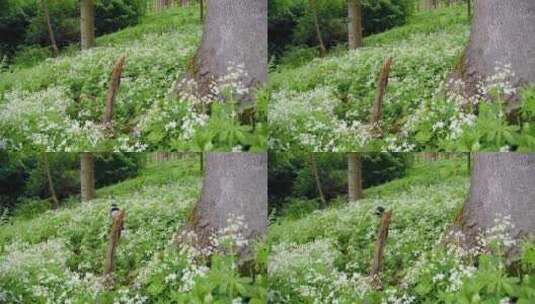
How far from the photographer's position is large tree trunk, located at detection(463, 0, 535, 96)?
18.6ft

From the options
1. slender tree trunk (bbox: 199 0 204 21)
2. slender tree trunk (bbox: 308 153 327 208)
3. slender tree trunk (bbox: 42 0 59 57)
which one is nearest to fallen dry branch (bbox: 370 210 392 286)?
slender tree trunk (bbox: 308 153 327 208)

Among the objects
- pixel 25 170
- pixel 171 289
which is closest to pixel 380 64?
pixel 171 289

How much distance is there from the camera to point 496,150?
5.70 meters

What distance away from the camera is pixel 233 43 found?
5871mm

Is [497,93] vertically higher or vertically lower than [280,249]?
higher

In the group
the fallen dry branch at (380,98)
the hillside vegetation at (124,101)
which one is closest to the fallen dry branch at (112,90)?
the hillside vegetation at (124,101)

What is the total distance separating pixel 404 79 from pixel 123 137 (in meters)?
1.77

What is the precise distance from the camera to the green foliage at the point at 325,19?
5.93 metres

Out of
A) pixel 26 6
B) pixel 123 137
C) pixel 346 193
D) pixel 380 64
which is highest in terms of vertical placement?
pixel 26 6

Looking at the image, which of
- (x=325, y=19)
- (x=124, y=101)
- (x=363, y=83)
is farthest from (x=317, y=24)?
(x=124, y=101)

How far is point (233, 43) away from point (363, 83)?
839 mm

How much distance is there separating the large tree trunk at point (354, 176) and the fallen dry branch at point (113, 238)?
1.45 m

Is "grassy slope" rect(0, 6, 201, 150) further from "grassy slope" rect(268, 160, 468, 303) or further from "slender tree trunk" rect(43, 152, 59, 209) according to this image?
"grassy slope" rect(268, 160, 468, 303)

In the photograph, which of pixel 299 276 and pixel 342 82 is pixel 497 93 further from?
pixel 299 276
